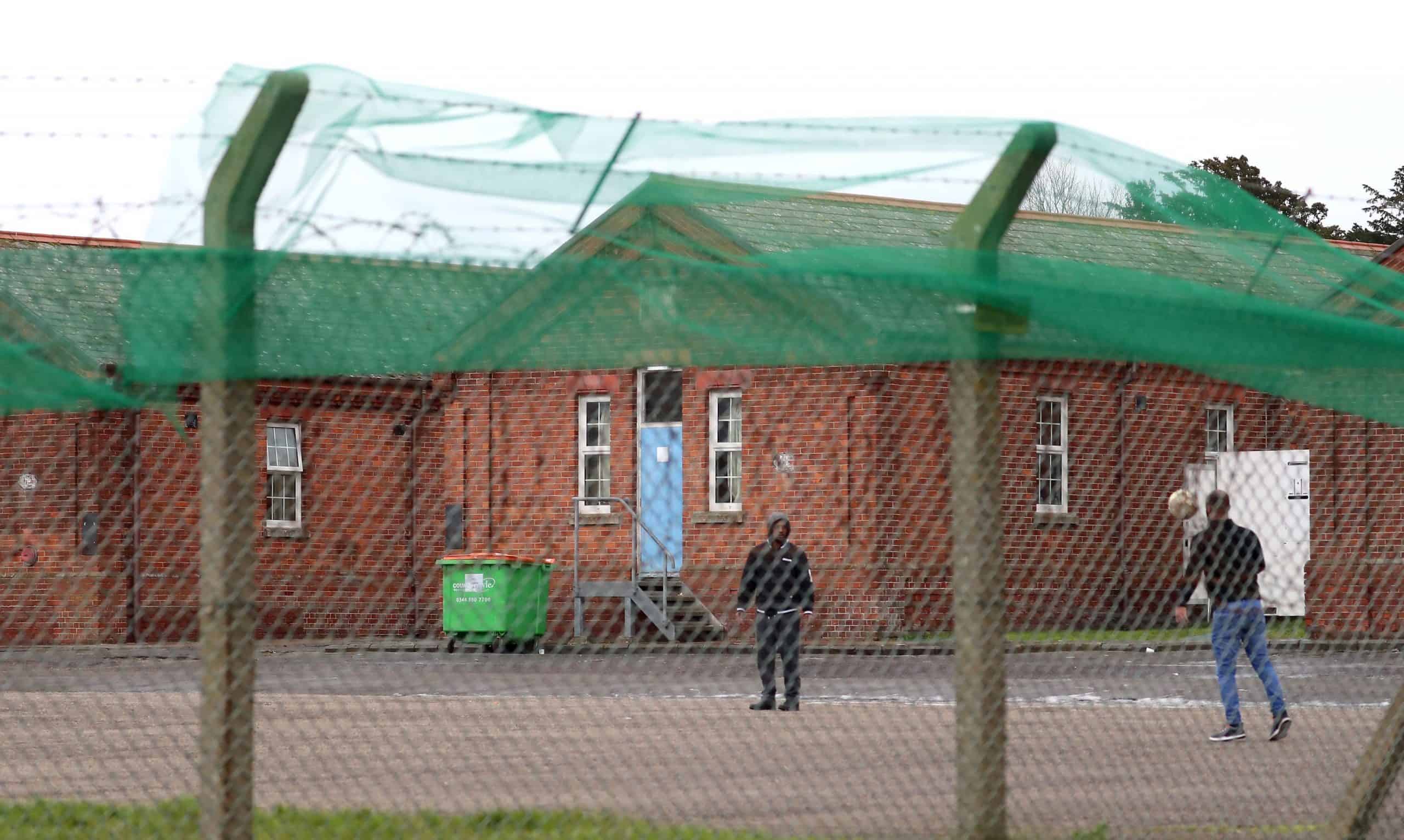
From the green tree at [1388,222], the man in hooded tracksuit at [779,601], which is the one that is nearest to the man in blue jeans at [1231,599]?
the man in hooded tracksuit at [779,601]

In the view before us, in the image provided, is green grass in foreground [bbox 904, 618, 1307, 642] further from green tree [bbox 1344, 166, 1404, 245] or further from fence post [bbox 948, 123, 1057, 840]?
green tree [bbox 1344, 166, 1404, 245]

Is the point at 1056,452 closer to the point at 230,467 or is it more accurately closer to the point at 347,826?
the point at 347,826

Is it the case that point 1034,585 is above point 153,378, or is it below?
below

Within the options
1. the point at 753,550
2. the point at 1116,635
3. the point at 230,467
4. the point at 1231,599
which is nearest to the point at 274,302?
the point at 230,467

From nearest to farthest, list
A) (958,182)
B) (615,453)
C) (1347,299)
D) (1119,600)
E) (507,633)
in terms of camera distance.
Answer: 1. (958,182)
2. (1347,299)
3. (1119,600)
4. (507,633)
5. (615,453)

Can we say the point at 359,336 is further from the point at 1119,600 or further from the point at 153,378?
the point at 1119,600

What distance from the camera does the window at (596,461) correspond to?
25.9 m

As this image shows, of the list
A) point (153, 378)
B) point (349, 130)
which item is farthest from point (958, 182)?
point (153, 378)

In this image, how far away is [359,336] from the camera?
5.53 meters

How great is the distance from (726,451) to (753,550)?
11018 mm

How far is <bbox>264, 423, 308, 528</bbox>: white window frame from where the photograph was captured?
83.1 ft

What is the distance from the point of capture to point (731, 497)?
88.8 feet

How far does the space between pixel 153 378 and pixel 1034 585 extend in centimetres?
1754

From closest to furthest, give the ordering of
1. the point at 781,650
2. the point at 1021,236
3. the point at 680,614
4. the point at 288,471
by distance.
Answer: the point at 1021,236, the point at 781,650, the point at 680,614, the point at 288,471
